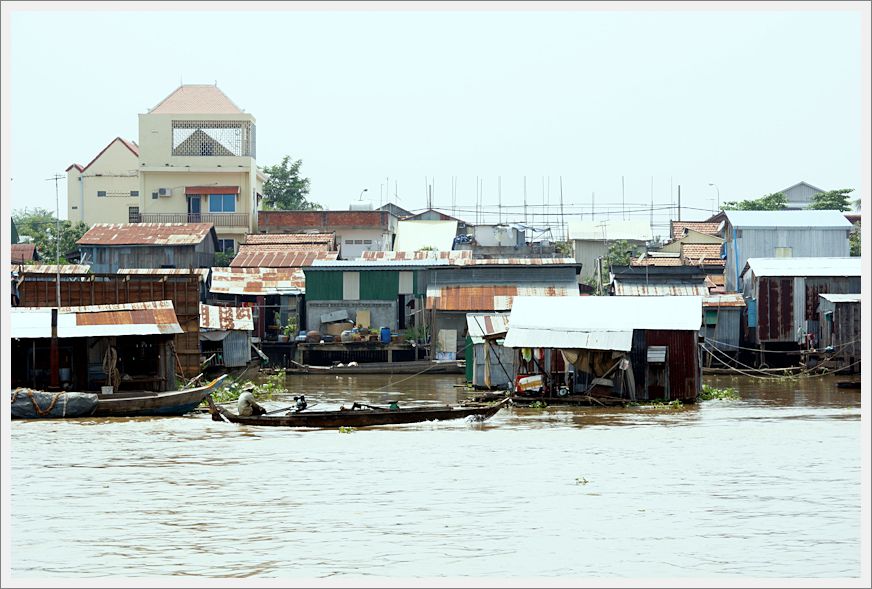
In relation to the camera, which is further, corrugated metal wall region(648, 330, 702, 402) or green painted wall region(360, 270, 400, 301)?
green painted wall region(360, 270, 400, 301)

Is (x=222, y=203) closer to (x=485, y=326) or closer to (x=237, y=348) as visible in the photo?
(x=237, y=348)

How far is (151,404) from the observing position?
86.0 feet

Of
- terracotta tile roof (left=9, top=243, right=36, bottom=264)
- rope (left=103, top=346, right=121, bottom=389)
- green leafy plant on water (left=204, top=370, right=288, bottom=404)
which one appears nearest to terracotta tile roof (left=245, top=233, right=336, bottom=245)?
terracotta tile roof (left=9, top=243, right=36, bottom=264)

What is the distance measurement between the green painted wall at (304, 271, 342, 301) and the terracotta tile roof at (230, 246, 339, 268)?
435cm

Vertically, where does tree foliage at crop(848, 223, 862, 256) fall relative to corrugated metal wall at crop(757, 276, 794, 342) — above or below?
above

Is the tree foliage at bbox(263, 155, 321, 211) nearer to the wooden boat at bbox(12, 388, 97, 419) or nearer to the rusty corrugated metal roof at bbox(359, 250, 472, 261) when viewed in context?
the rusty corrugated metal roof at bbox(359, 250, 472, 261)

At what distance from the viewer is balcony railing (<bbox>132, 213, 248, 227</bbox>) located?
202 feet

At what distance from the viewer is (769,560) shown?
1301cm

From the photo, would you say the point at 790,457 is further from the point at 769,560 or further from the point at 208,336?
the point at 208,336

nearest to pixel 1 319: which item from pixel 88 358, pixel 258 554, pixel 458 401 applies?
pixel 258 554

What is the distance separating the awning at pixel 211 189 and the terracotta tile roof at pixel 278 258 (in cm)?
733

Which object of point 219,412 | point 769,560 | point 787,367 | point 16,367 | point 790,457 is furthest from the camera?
point 787,367

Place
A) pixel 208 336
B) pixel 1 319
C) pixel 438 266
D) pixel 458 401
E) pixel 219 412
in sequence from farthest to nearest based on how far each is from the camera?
pixel 438 266 < pixel 208 336 < pixel 458 401 < pixel 219 412 < pixel 1 319

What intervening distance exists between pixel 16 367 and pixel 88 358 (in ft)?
5.38
